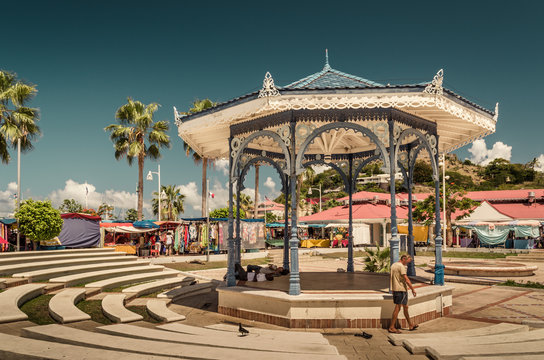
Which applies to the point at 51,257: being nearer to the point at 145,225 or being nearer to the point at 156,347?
the point at 156,347

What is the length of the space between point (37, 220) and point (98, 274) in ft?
21.1

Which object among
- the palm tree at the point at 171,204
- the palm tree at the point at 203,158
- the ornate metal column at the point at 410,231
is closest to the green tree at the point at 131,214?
the palm tree at the point at 171,204

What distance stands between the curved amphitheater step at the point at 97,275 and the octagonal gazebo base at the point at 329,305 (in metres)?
5.79

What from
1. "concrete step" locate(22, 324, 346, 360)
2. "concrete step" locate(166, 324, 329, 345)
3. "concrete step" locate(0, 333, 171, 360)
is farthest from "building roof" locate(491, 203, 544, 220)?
"concrete step" locate(0, 333, 171, 360)

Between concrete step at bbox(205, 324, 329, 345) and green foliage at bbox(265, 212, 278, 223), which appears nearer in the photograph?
concrete step at bbox(205, 324, 329, 345)

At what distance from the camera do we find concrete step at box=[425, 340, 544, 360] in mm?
5539

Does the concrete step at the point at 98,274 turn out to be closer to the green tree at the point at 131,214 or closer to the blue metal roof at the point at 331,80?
the blue metal roof at the point at 331,80

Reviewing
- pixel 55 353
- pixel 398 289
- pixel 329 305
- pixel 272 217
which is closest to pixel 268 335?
pixel 329 305

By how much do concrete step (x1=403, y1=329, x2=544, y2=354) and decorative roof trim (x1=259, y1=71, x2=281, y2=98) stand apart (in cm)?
571

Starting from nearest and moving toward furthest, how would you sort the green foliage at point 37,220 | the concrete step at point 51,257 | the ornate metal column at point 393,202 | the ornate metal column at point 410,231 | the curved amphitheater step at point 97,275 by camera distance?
the ornate metal column at point 393,202 → the ornate metal column at point 410,231 → the curved amphitheater step at point 97,275 → the concrete step at point 51,257 → the green foliage at point 37,220

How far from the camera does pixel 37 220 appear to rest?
18.8 m

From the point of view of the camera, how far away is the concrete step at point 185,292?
12416 millimetres

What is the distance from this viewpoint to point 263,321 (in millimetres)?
9195

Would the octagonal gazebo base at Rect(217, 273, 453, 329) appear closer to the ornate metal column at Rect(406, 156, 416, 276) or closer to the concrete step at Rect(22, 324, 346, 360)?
the ornate metal column at Rect(406, 156, 416, 276)
